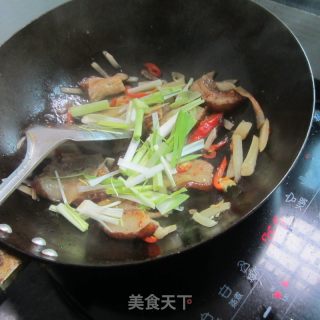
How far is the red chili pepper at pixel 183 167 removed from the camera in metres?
1.78

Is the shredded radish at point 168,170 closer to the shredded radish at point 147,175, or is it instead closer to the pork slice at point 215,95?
→ the shredded radish at point 147,175

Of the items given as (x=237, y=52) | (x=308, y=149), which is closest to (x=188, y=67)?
(x=237, y=52)

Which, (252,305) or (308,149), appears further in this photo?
(308,149)

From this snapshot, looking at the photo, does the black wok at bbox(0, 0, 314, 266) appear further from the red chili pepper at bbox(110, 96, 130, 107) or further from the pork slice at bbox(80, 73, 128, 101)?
the red chili pepper at bbox(110, 96, 130, 107)

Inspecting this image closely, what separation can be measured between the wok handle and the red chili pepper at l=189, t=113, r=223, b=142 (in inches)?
26.9

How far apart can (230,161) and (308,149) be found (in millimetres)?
352

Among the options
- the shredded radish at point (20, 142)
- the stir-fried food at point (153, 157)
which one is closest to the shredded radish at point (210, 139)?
the stir-fried food at point (153, 157)

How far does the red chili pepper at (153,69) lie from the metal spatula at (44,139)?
0.54 m

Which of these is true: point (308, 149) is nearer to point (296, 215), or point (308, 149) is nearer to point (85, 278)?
point (296, 215)

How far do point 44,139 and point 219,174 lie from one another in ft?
2.64

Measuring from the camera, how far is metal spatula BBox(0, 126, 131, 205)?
5.03 feet

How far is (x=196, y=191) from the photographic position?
1.74m

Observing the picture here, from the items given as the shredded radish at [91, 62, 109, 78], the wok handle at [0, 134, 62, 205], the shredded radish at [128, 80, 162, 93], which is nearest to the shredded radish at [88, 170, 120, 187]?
the wok handle at [0, 134, 62, 205]

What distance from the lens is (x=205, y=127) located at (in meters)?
1.93
